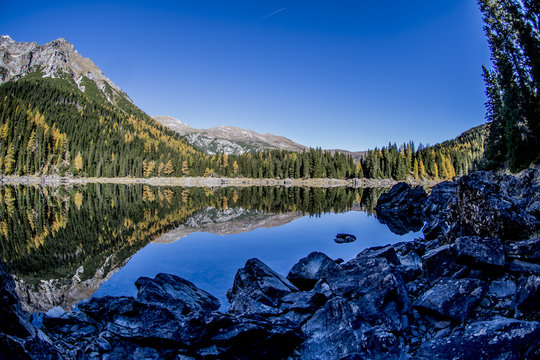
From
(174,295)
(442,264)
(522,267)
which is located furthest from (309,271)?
(522,267)

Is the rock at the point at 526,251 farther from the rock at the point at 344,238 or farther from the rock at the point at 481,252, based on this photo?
the rock at the point at 344,238

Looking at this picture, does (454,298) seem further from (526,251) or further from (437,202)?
(437,202)

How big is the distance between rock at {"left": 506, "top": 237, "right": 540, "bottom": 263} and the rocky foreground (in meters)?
0.02

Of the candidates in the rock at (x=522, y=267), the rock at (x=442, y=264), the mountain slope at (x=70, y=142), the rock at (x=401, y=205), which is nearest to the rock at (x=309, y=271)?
the rock at (x=442, y=264)

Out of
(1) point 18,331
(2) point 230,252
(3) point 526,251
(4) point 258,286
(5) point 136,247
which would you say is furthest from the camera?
(5) point 136,247

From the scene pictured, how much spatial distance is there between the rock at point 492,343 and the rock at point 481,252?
2519 mm

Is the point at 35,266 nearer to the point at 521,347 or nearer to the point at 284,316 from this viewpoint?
the point at 284,316

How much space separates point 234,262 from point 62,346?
7862mm

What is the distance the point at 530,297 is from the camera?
209 inches

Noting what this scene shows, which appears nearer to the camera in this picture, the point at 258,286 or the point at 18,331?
the point at 18,331

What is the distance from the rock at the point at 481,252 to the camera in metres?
7.07

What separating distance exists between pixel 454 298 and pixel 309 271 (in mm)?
4804

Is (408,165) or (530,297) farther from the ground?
(408,165)

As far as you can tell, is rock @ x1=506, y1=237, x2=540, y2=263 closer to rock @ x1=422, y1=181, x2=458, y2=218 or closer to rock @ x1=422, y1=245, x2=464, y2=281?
rock @ x1=422, y1=245, x2=464, y2=281
